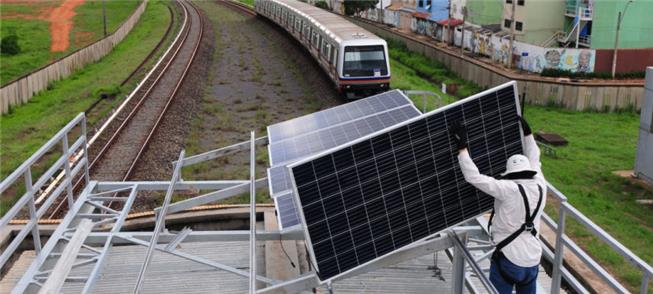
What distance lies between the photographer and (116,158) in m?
18.0

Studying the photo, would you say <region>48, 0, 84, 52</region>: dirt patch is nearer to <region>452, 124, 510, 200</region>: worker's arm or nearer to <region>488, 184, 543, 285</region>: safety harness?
<region>452, 124, 510, 200</region>: worker's arm

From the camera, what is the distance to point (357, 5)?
75875 mm

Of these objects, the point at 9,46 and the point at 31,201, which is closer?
the point at 31,201

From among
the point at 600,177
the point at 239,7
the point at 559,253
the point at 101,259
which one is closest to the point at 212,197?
the point at 101,259

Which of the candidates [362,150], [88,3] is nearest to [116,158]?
[362,150]

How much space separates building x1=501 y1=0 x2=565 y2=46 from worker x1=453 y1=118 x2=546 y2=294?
44.6 meters

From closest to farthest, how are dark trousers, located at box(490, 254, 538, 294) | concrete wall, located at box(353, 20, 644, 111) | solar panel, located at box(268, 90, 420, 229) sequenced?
dark trousers, located at box(490, 254, 538, 294) → solar panel, located at box(268, 90, 420, 229) → concrete wall, located at box(353, 20, 644, 111)

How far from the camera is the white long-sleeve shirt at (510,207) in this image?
5.84 meters

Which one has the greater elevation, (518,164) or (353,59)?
(518,164)

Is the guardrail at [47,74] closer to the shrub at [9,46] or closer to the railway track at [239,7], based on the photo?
the shrub at [9,46]

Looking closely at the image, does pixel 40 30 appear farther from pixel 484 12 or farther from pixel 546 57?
pixel 546 57

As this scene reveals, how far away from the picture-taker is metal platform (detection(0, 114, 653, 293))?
6.30 meters

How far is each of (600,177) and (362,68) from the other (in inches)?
396

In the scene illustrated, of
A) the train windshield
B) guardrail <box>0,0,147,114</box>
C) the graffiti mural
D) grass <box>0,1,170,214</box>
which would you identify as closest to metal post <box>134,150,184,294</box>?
grass <box>0,1,170,214</box>
